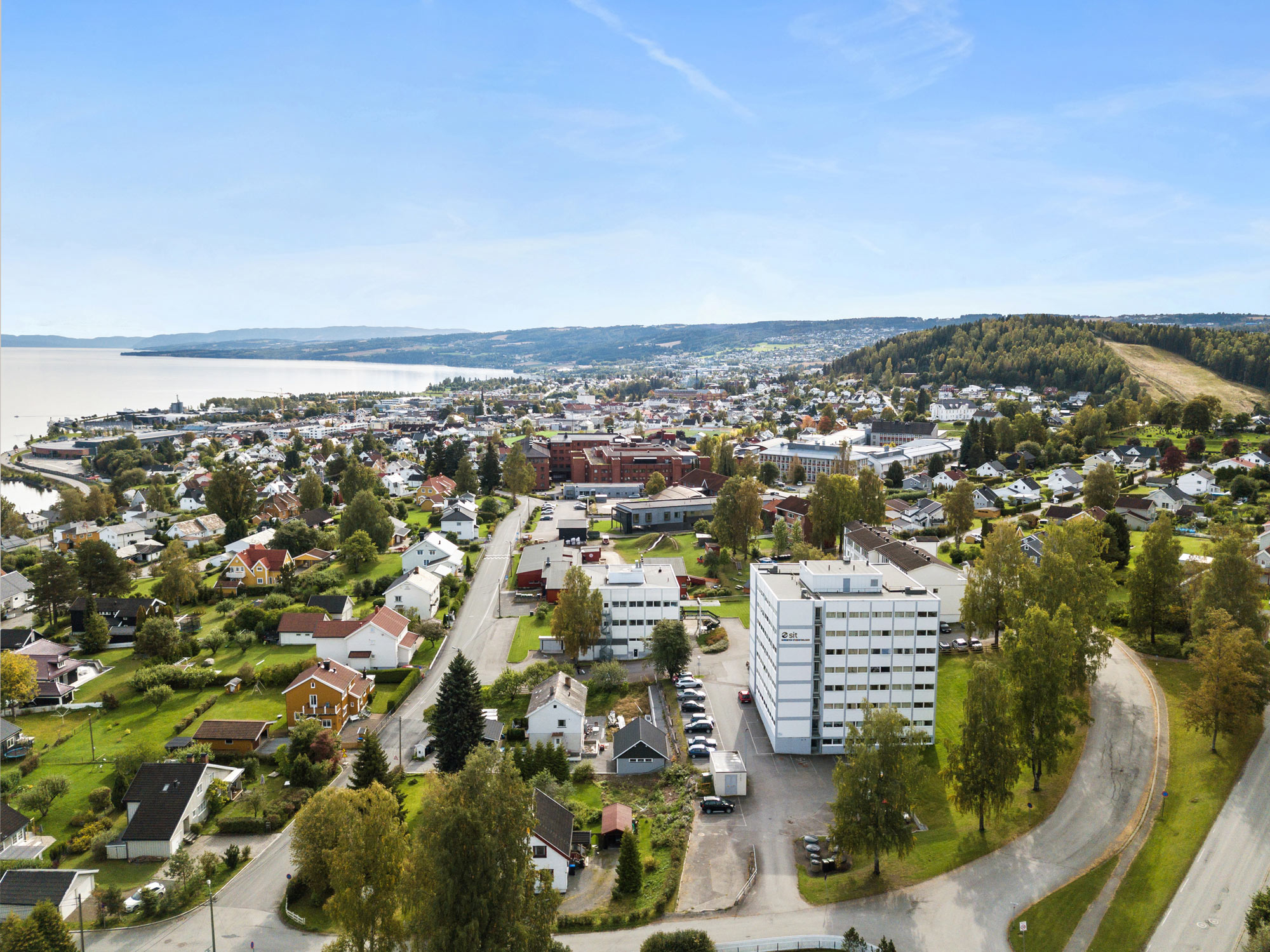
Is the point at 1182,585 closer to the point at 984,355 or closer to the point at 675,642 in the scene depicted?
the point at 675,642

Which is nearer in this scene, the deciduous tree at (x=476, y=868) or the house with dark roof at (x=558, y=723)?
the deciduous tree at (x=476, y=868)

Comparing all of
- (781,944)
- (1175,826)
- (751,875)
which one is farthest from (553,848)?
(1175,826)

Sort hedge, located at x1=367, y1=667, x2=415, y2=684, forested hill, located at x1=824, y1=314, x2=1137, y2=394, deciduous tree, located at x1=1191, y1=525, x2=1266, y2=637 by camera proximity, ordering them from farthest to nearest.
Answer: forested hill, located at x1=824, y1=314, x2=1137, y2=394 < hedge, located at x1=367, y1=667, x2=415, y2=684 < deciduous tree, located at x1=1191, y1=525, x2=1266, y2=637

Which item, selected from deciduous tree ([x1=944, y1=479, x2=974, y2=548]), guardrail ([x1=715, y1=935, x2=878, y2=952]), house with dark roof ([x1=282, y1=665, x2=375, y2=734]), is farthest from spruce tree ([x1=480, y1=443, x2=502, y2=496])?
guardrail ([x1=715, y1=935, x2=878, y2=952])

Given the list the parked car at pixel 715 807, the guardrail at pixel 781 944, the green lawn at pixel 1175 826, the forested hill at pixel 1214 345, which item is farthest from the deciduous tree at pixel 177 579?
the forested hill at pixel 1214 345

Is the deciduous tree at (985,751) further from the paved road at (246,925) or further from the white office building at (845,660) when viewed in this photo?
the paved road at (246,925)

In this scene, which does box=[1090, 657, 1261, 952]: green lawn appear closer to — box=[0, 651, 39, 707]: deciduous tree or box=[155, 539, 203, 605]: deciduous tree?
box=[0, 651, 39, 707]: deciduous tree

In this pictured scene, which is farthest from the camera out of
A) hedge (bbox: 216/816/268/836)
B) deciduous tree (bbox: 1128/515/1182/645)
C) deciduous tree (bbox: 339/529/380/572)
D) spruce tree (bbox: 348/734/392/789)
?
deciduous tree (bbox: 339/529/380/572)
